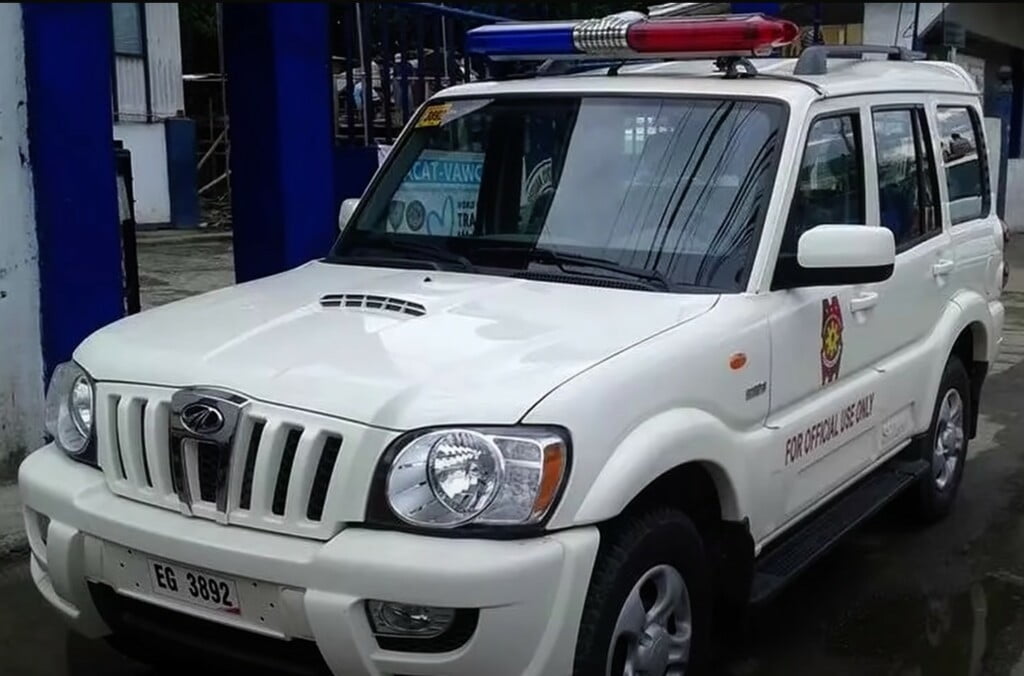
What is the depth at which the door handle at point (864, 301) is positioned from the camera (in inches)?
170

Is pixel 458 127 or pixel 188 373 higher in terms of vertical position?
pixel 458 127

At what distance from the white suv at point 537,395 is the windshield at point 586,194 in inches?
0.4

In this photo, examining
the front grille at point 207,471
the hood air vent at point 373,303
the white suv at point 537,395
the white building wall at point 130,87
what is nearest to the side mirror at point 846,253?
the white suv at point 537,395

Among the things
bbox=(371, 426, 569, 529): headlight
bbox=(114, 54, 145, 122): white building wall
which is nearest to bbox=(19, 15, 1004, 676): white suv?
bbox=(371, 426, 569, 529): headlight

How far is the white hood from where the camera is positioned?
2.96m

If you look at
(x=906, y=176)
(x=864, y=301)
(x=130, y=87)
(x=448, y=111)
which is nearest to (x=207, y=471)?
(x=448, y=111)

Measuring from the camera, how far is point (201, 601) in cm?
304

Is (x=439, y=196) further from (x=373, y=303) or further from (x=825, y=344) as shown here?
(x=825, y=344)

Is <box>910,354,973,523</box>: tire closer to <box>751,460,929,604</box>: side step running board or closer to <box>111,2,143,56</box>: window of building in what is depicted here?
<box>751,460,929,604</box>: side step running board

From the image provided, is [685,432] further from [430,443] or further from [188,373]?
[188,373]

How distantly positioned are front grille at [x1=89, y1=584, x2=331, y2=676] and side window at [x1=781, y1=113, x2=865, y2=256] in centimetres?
196

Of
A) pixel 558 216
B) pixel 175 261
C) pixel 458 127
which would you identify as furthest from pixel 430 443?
pixel 175 261

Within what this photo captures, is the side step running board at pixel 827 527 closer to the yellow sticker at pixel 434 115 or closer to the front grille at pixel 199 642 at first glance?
the front grille at pixel 199 642

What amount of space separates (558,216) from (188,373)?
1.43m
